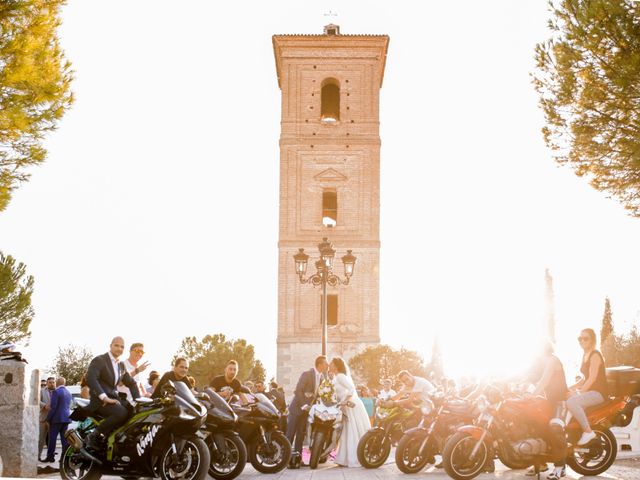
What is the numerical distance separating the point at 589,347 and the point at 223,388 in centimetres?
465

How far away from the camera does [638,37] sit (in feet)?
46.5

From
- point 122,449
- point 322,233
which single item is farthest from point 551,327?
point 122,449

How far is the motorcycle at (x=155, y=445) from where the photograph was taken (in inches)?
390

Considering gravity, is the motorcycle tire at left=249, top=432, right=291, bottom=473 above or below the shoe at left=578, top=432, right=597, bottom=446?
below

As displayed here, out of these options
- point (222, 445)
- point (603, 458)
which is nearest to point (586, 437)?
point (603, 458)

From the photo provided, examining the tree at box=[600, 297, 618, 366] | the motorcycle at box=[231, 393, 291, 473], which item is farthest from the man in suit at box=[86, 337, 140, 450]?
the tree at box=[600, 297, 618, 366]

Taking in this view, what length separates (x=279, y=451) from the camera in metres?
12.8

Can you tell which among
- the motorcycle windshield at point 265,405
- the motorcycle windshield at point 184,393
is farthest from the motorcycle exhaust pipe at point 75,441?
the motorcycle windshield at point 265,405

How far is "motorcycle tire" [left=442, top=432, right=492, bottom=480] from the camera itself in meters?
10.9

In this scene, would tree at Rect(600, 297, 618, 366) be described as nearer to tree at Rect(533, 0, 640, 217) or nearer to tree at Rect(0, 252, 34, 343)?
tree at Rect(0, 252, 34, 343)

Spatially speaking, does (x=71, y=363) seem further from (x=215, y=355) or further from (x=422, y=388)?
(x=422, y=388)

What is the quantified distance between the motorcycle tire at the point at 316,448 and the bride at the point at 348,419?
16.2 inches

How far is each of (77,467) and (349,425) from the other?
5.27 meters

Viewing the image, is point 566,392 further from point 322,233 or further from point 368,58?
point 368,58
